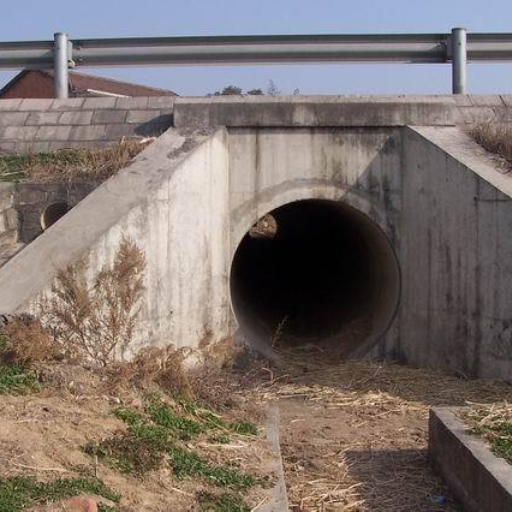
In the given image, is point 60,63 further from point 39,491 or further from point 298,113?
point 39,491

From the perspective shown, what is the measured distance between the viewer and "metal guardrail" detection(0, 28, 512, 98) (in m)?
9.54

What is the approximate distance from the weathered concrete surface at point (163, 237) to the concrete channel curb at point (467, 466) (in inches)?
96.7

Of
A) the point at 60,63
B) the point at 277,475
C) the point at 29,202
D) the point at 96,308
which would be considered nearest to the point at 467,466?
the point at 277,475

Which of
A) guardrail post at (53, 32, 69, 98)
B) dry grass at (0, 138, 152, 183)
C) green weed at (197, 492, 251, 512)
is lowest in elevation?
green weed at (197, 492, 251, 512)

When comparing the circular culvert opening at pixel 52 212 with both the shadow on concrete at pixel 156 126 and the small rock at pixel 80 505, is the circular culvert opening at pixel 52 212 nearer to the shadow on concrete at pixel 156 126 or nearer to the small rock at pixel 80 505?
the shadow on concrete at pixel 156 126

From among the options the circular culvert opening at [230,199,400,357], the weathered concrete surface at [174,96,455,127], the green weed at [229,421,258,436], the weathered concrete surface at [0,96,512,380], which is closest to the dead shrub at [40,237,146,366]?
the weathered concrete surface at [0,96,512,380]

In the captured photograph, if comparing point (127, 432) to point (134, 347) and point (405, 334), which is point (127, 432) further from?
point (405, 334)

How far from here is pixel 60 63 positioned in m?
9.60

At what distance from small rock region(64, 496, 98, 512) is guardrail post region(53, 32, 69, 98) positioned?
6.41 m

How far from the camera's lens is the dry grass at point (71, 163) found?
8172mm

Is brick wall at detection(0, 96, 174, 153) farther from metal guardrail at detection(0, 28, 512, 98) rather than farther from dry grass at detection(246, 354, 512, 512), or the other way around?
dry grass at detection(246, 354, 512, 512)

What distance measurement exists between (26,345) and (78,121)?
4136 mm

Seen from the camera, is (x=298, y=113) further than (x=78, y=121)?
No

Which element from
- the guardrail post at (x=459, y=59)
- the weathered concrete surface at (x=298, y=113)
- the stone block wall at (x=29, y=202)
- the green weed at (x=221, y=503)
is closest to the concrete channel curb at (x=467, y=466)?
the green weed at (x=221, y=503)
